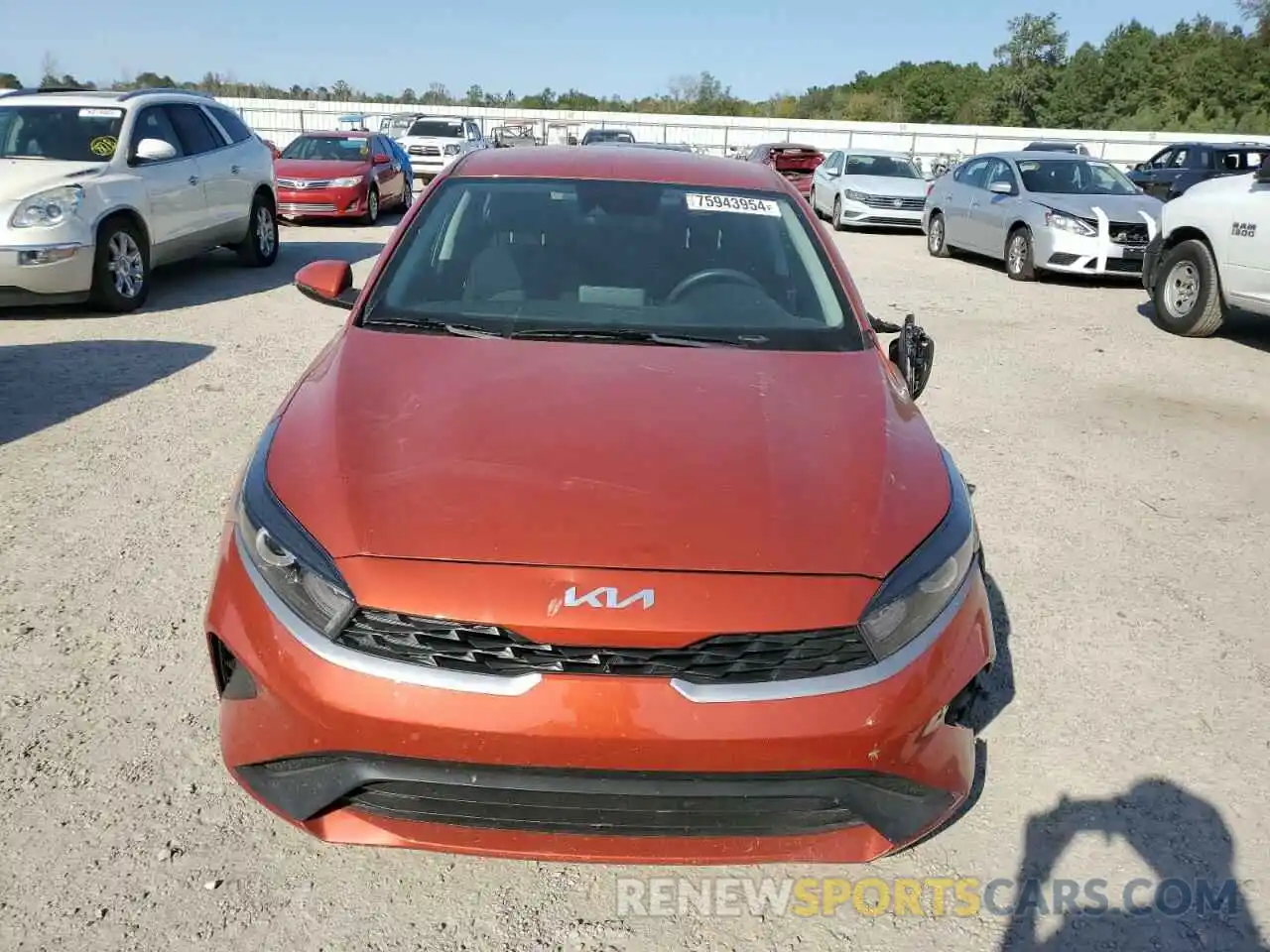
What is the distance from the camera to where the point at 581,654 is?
2.02 m

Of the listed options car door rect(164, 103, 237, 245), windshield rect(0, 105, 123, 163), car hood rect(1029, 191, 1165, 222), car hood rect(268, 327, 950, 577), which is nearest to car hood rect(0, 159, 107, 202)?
windshield rect(0, 105, 123, 163)

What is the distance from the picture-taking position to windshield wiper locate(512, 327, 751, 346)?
10.4 feet

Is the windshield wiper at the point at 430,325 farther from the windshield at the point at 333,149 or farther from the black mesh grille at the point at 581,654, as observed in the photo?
the windshield at the point at 333,149

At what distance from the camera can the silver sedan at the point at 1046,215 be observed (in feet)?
39.1

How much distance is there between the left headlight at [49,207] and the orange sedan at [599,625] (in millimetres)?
6334

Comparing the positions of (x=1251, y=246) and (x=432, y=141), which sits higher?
(x=432, y=141)

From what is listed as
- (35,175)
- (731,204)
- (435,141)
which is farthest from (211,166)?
(435,141)

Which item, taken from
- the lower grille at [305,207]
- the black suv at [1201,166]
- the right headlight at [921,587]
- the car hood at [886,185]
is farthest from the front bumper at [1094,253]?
the right headlight at [921,587]

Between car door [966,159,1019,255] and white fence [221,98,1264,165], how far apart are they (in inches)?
916

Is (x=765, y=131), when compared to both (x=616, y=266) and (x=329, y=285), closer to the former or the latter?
(x=329, y=285)

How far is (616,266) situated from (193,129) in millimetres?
8237

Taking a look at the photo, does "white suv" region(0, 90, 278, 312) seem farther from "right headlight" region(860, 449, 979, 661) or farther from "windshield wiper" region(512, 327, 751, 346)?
"right headlight" region(860, 449, 979, 661)

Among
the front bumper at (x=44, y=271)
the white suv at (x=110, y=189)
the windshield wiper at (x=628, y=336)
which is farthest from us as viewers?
the white suv at (x=110, y=189)

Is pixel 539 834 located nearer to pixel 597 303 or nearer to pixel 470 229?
pixel 597 303
